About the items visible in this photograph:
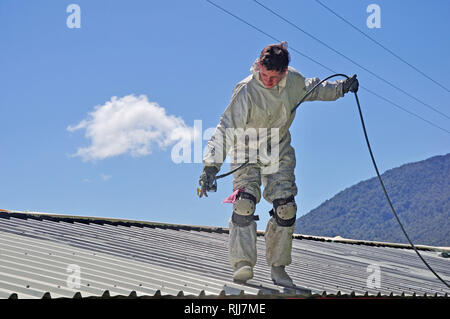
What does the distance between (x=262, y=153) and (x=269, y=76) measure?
80 centimetres

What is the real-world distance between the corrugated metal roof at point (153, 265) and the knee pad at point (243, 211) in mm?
599

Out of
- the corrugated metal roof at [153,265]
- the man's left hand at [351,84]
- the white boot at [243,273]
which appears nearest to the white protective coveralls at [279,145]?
the white boot at [243,273]

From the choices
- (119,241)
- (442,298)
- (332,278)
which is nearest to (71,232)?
(119,241)

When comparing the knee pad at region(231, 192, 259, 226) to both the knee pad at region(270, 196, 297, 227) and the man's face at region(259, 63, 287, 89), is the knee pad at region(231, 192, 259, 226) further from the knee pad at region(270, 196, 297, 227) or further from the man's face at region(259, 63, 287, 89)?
the man's face at region(259, 63, 287, 89)

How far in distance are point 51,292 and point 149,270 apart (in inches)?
67.1

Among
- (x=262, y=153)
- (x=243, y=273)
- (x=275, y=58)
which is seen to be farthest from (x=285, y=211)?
(x=275, y=58)

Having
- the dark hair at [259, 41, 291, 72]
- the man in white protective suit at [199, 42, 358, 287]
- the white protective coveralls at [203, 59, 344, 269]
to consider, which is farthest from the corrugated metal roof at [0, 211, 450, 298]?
the dark hair at [259, 41, 291, 72]

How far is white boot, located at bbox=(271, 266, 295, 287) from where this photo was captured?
6010 millimetres

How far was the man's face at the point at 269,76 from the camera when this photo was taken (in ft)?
19.7

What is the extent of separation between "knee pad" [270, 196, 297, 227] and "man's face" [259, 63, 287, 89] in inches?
46.5

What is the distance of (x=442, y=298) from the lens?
7797mm

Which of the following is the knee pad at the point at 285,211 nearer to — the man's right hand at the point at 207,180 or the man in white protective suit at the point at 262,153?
the man in white protective suit at the point at 262,153

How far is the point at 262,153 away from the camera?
6203 millimetres

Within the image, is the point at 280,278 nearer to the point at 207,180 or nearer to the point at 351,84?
the point at 207,180
